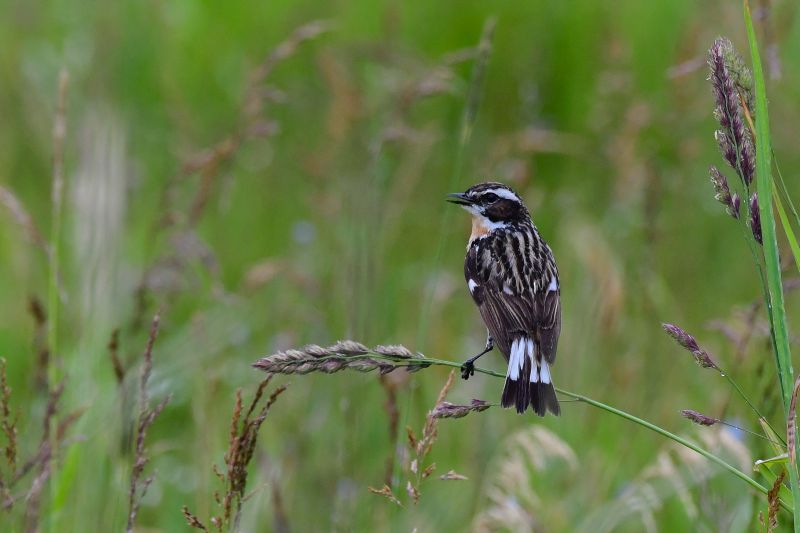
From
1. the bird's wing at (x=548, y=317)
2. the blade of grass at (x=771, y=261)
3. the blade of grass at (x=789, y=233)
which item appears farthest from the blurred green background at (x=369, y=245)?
the blade of grass at (x=771, y=261)

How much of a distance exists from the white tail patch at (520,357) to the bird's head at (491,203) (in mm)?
850

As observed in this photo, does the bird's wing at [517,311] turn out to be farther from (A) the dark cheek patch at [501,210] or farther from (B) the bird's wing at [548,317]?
(A) the dark cheek patch at [501,210]

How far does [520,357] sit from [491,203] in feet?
3.39

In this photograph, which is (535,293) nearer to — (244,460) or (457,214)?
(244,460)

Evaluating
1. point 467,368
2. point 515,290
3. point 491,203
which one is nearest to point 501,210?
point 491,203

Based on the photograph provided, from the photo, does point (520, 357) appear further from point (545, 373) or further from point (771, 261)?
point (771, 261)

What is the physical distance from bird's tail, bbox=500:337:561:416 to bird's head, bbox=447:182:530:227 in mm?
925

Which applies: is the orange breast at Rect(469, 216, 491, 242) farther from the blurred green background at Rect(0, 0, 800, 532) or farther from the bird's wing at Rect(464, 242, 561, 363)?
the bird's wing at Rect(464, 242, 561, 363)

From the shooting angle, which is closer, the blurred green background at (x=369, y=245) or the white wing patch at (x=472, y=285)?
the white wing patch at (x=472, y=285)

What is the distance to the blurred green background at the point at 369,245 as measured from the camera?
12.4 feet

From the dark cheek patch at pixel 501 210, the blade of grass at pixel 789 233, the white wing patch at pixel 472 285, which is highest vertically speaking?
the dark cheek patch at pixel 501 210

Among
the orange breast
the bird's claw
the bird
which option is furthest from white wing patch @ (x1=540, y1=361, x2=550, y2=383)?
the orange breast

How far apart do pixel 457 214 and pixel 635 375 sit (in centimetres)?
135

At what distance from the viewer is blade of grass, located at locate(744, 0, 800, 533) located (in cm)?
198
